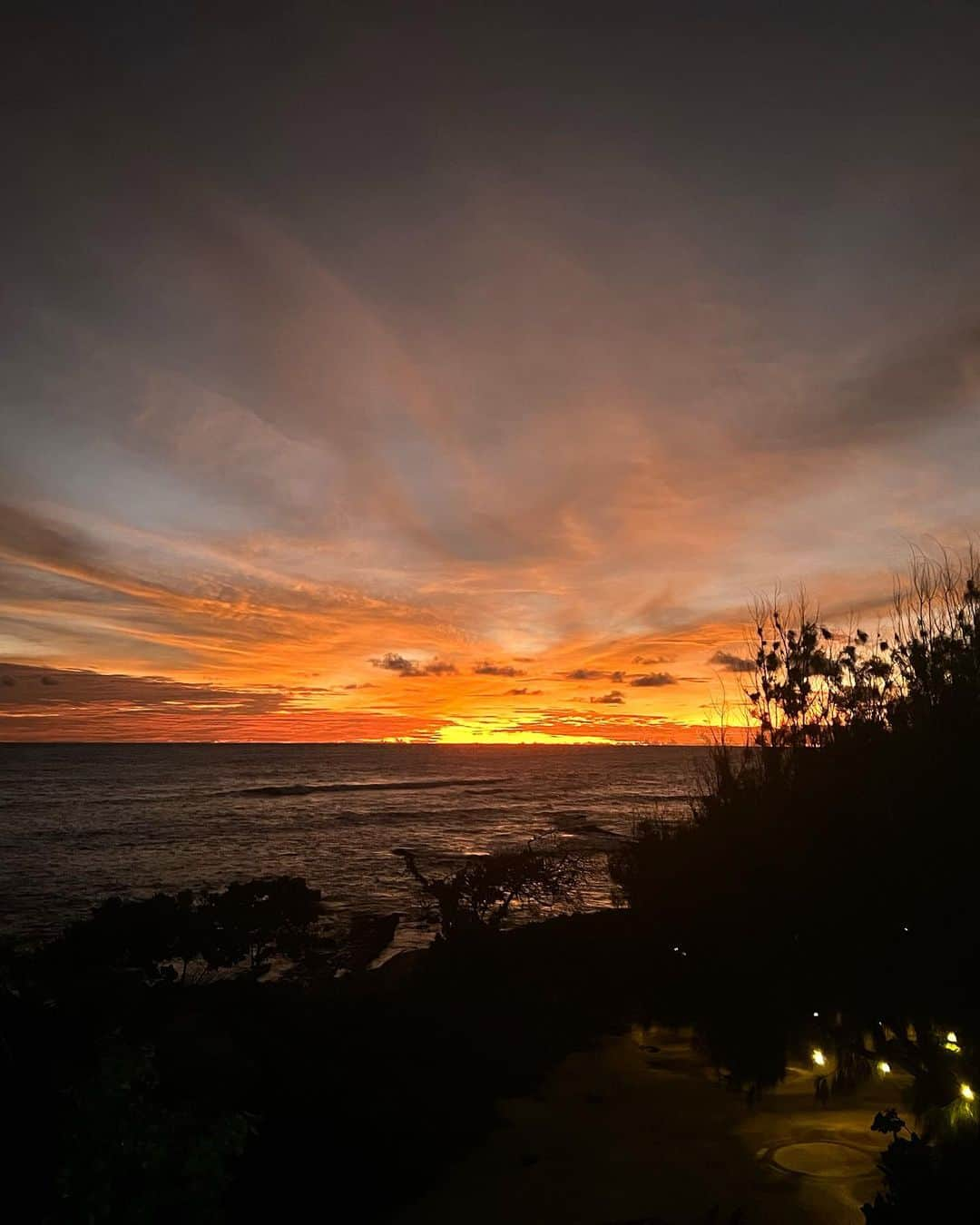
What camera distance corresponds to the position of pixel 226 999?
1262 centimetres

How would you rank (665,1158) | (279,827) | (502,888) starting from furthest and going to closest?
(279,827)
(502,888)
(665,1158)

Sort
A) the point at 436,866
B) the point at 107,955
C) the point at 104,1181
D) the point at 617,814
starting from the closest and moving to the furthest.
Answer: the point at 104,1181, the point at 107,955, the point at 436,866, the point at 617,814

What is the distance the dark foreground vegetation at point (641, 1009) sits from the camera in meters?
6.04

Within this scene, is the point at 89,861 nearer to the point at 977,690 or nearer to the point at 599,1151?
the point at 599,1151

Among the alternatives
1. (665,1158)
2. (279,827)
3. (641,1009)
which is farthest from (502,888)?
(279,827)

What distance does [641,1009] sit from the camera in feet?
45.9

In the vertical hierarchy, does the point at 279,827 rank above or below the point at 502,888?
below

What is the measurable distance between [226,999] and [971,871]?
38.8 ft

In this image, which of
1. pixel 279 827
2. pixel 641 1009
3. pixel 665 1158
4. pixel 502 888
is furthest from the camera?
pixel 279 827

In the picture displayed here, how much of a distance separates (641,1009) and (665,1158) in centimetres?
508

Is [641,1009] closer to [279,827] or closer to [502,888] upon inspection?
[502,888]

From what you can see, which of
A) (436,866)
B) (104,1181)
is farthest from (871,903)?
(436,866)

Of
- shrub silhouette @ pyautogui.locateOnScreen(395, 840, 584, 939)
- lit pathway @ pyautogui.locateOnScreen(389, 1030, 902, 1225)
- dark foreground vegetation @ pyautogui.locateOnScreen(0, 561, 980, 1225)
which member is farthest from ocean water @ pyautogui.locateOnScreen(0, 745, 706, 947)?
lit pathway @ pyautogui.locateOnScreen(389, 1030, 902, 1225)

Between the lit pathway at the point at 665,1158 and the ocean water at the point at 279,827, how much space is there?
15.9 meters
